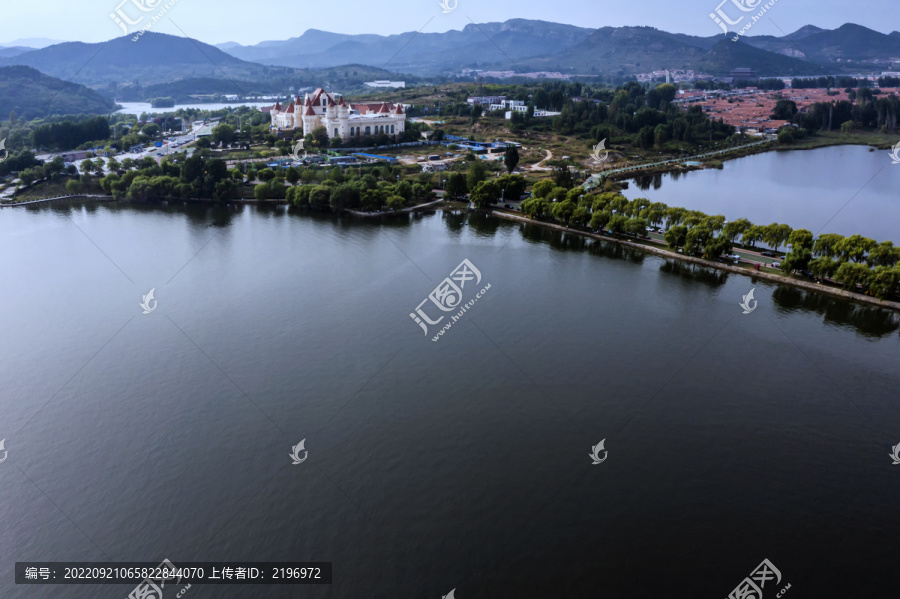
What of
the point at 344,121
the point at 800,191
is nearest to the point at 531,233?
the point at 800,191

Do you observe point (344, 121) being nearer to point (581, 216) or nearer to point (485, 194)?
point (485, 194)

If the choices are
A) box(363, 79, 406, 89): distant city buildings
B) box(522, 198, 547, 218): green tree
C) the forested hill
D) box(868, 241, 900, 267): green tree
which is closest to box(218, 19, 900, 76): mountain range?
box(363, 79, 406, 89): distant city buildings

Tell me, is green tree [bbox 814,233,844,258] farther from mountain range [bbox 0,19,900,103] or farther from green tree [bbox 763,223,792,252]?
mountain range [bbox 0,19,900,103]

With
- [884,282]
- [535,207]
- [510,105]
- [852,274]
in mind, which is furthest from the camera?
[510,105]

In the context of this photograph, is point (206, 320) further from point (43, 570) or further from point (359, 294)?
point (43, 570)

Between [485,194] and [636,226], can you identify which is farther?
[485,194]
